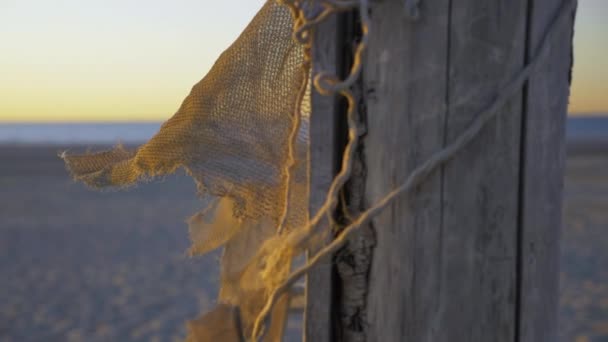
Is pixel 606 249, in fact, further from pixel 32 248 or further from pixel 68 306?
pixel 32 248

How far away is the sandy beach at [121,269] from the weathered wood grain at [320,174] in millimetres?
3896

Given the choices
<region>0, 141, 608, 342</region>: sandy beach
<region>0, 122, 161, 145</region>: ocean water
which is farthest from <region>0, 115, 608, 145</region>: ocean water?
<region>0, 141, 608, 342</region>: sandy beach

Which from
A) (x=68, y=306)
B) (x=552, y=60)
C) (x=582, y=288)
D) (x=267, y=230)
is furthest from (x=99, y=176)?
(x=582, y=288)

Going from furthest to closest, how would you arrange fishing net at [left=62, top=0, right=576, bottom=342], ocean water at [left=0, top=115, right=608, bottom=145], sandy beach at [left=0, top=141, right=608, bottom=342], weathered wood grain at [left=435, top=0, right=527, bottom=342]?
ocean water at [left=0, top=115, right=608, bottom=145] → sandy beach at [left=0, top=141, right=608, bottom=342] → fishing net at [left=62, top=0, right=576, bottom=342] → weathered wood grain at [left=435, top=0, right=527, bottom=342]

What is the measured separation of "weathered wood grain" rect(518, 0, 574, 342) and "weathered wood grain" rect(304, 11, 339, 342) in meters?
0.33

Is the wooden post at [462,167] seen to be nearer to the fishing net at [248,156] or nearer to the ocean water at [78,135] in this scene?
the fishing net at [248,156]

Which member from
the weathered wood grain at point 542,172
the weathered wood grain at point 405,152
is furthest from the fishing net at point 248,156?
the weathered wood grain at point 542,172

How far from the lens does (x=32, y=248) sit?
7426 millimetres

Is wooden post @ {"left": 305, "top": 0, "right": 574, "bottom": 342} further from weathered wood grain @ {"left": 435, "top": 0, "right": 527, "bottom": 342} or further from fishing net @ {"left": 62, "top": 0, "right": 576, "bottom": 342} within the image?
fishing net @ {"left": 62, "top": 0, "right": 576, "bottom": 342}

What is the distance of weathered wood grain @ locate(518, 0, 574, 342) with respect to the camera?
38.6 inches

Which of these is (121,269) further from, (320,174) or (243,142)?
(320,174)

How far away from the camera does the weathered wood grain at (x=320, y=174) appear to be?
1.03 m

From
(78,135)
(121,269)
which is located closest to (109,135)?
(78,135)

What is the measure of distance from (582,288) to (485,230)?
5299 millimetres
